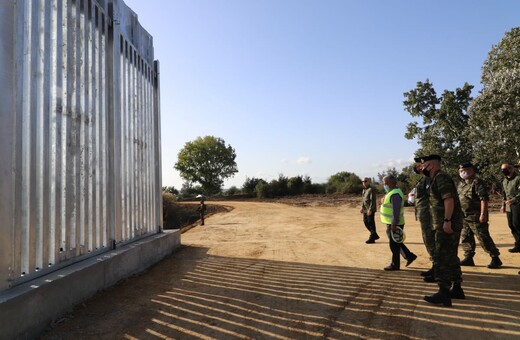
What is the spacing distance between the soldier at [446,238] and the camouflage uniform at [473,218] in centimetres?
217

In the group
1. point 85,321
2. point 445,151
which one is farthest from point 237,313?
point 445,151

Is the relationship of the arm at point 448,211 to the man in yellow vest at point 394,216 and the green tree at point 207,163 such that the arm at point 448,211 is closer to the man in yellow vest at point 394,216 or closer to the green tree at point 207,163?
the man in yellow vest at point 394,216

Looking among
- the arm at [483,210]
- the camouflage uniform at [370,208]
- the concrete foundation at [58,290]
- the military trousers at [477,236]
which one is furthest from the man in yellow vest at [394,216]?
the concrete foundation at [58,290]

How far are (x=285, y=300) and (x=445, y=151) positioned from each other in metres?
22.5

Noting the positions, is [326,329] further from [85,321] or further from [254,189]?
[254,189]

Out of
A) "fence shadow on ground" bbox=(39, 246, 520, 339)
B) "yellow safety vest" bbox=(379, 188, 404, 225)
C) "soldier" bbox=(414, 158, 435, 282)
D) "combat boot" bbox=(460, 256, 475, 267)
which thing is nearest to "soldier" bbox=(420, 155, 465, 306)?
"fence shadow on ground" bbox=(39, 246, 520, 339)

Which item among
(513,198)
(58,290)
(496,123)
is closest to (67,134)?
(58,290)

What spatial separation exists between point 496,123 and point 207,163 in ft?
132

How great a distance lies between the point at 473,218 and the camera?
6.42 metres

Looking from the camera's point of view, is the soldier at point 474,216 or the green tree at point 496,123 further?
the green tree at point 496,123

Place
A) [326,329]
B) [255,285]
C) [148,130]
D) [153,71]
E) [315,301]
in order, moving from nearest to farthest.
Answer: [326,329] < [315,301] < [255,285] < [148,130] < [153,71]

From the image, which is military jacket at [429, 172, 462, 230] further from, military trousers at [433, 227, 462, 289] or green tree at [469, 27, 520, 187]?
green tree at [469, 27, 520, 187]

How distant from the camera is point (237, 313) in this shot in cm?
407

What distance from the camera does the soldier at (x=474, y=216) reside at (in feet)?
20.3
